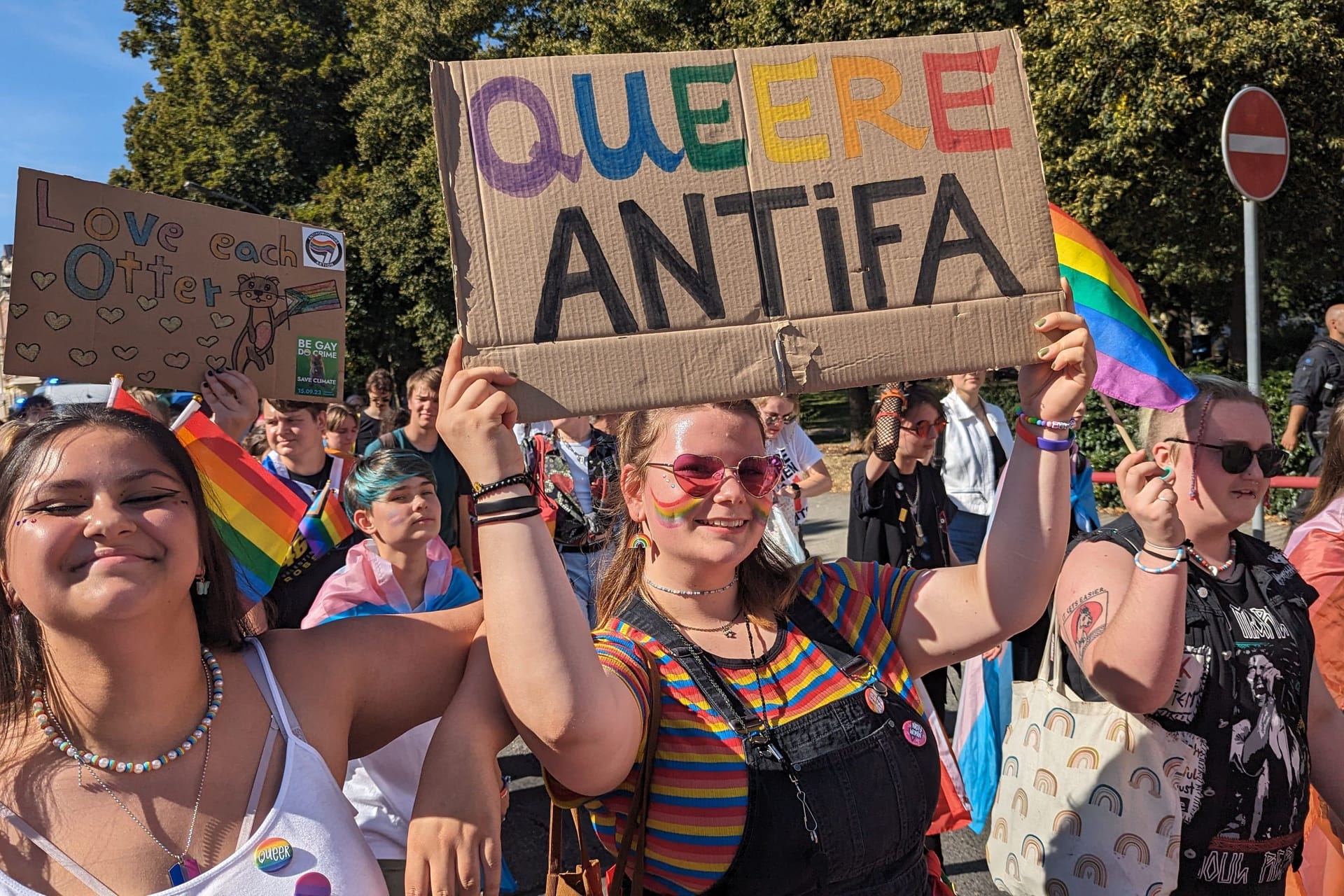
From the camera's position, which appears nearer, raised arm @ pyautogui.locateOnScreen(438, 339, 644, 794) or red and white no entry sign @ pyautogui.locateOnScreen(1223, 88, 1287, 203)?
raised arm @ pyautogui.locateOnScreen(438, 339, 644, 794)

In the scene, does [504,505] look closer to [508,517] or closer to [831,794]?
[508,517]

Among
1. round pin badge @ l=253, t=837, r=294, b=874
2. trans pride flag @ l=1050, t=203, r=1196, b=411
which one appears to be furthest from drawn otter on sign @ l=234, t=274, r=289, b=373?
trans pride flag @ l=1050, t=203, r=1196, b=411

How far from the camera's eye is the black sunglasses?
2.49 meters

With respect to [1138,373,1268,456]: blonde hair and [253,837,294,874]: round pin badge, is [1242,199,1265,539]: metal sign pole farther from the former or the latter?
[253,837,294,874]: round pin badge

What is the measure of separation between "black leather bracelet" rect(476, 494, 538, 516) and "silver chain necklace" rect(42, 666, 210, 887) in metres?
0.60

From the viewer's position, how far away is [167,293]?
8.31 feet

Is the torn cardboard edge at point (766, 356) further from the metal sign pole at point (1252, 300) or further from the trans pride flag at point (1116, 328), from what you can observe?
the metal sign pole at point (1252, 300)

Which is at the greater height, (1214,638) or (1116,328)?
(1116,328)

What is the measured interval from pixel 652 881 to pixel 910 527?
3.54 metres

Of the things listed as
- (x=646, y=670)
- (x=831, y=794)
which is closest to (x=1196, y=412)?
(x=831, y=794)

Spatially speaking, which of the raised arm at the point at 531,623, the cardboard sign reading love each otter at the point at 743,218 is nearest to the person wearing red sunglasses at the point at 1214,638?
the cardboard sign reading love each otter at the point at 743,218

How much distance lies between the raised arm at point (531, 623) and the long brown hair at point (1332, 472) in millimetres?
2628

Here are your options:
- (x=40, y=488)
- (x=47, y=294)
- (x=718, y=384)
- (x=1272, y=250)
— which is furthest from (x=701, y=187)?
(x=1272, y=250)

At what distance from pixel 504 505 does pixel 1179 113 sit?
13.4 meters
